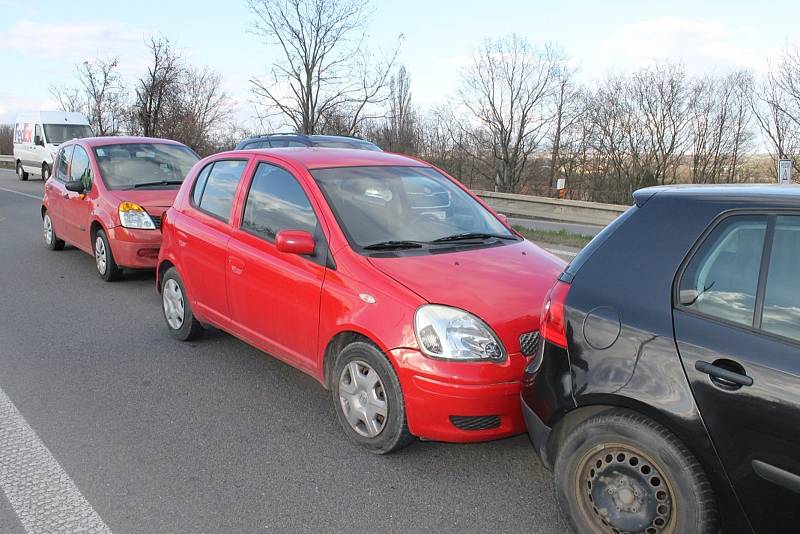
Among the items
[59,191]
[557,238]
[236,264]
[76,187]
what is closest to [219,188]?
[236,264]

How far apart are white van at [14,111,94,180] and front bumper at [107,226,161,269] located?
1923cm

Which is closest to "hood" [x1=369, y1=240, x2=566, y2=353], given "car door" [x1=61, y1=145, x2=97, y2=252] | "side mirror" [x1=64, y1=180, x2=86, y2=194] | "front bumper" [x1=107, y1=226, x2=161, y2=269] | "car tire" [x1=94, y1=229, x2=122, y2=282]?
"front bumper" [x1=107, y1=226, x2=161, y2=269]

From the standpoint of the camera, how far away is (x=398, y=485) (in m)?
3.28

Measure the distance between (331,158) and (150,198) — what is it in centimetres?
411

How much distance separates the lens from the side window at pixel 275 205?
164 inches

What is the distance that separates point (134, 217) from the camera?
7566 mm

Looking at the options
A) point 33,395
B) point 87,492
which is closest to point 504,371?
point 87,492

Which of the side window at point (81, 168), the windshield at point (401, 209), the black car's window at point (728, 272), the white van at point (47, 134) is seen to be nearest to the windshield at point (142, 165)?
the side window at point (81, 168)

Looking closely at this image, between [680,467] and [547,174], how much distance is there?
146ft

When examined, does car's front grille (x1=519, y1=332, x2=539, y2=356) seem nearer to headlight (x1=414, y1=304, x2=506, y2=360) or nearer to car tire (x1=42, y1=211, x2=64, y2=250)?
headlight (x1=414, y1=304, x2=506, y2=360)

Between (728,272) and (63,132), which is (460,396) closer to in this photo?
(728,272)

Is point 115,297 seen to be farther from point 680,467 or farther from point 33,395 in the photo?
point 680,467

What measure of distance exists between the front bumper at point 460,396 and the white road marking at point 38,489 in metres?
1.54

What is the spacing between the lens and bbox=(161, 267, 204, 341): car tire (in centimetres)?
538
